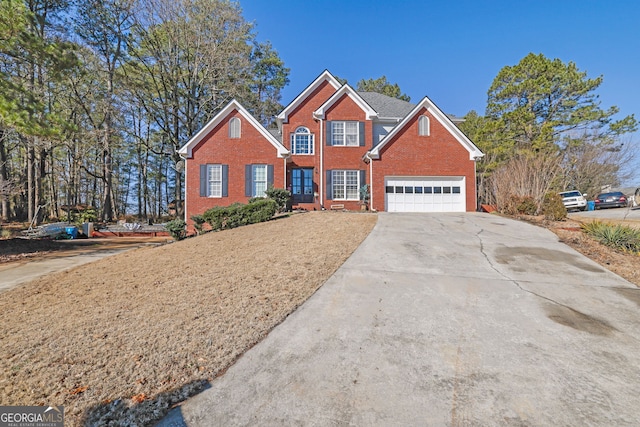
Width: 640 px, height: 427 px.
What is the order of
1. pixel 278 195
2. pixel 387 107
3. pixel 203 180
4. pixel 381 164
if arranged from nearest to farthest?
pixel 278 195 → pixel 381 164 → pixel 203 180 → pixel 387 107

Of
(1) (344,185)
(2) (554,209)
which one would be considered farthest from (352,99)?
(2) (554,209)

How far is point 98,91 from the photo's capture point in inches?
891

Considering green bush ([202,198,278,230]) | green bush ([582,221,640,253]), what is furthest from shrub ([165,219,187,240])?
green bush ([582,221,640,253])

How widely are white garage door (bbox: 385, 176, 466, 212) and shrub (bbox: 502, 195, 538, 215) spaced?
235 cm

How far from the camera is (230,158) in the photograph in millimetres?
16734

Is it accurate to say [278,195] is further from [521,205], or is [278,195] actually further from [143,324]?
[521,205]

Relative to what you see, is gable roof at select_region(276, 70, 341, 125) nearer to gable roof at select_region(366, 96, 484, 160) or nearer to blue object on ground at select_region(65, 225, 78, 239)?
gable roof at select_region(366, 96, 484, 160)

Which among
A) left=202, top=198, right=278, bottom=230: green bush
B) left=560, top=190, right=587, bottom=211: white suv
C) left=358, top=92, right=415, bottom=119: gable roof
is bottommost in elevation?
left=202, top=198, right=278, bottom=230: green bush

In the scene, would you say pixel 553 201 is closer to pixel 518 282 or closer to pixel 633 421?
pixel 518 282

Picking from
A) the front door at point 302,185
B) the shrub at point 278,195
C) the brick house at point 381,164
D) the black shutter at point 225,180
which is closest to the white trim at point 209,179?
the brick house at point 381,164

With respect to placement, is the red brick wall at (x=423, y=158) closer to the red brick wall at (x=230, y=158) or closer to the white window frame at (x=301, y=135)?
the white window frame at (x=301, y=135)

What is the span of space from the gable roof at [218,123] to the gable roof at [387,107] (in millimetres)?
7147

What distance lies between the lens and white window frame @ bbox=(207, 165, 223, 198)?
1669 centimetres

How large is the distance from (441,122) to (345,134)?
5601mm
